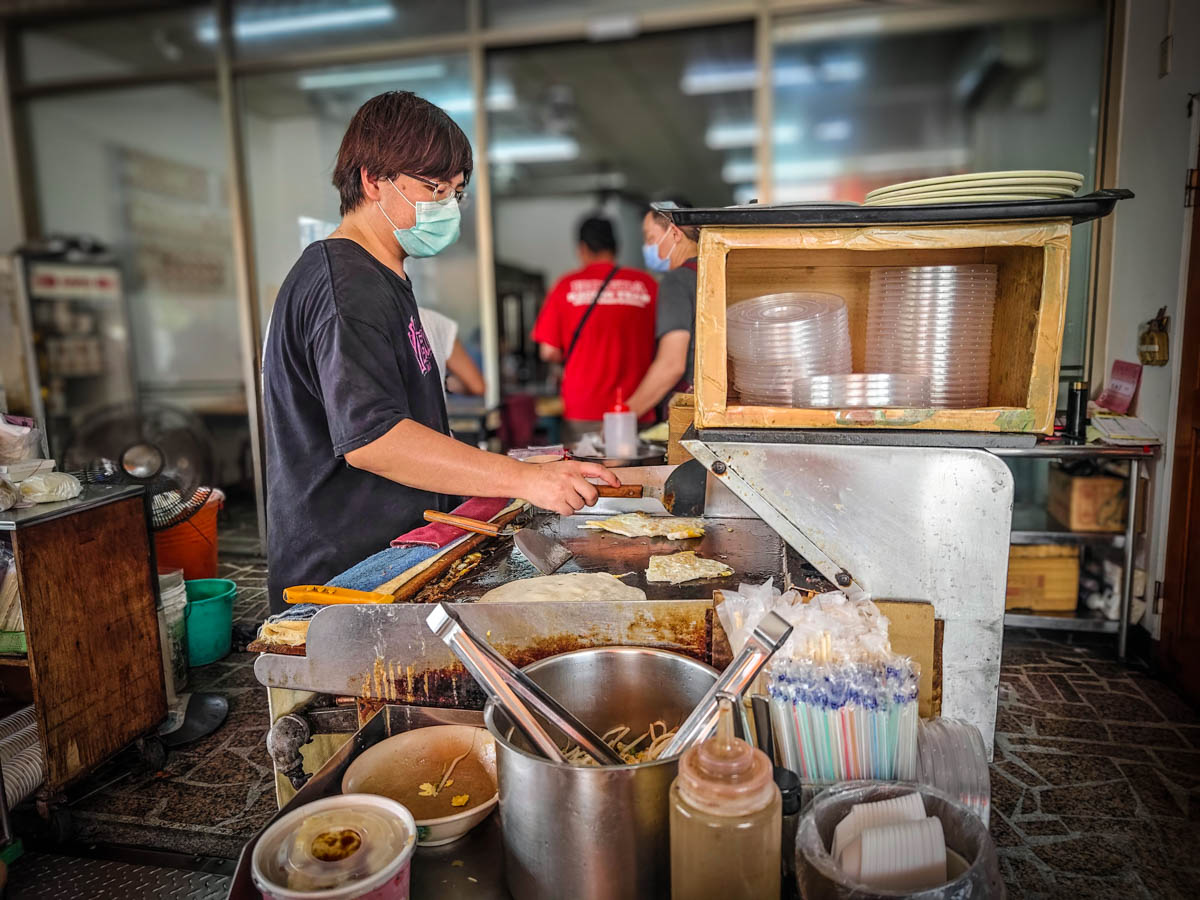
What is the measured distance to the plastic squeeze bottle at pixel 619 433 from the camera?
139 inches

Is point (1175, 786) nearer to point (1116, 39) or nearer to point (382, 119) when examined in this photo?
point (382, 119)

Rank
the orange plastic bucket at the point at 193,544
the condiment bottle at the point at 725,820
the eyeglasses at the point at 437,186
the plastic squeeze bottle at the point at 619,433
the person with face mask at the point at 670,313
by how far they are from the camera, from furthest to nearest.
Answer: the orange plastic bucket at the point at 193,544 < the person with face mask at the point at 670,313 < the plastic squeeze bottle at the point at 619,433 < the eyeglasses at the point at 437,186 < the condiment bottle at the point at 725,820

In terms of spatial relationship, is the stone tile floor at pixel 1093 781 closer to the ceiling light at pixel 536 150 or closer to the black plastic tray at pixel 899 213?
the black plastic tray at pixel 899 213

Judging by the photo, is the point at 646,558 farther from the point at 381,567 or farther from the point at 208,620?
the point at 208,620

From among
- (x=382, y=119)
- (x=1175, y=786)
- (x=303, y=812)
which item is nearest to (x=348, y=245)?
(x=382, y=119)

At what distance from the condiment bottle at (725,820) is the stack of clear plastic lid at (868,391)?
0.85 meters

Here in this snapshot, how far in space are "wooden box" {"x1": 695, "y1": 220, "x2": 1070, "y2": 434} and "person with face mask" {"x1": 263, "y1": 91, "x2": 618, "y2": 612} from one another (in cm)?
43

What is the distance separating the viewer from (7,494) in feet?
8.24

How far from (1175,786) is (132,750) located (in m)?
3.91

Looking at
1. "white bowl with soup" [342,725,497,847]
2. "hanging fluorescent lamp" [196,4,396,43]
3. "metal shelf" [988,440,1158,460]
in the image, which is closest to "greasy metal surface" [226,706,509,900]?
"white bowl with soup" [342,725,497,847]

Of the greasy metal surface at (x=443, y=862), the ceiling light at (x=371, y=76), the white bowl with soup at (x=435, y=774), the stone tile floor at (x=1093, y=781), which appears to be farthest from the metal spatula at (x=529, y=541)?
the ceiling light at (x=371, y=76)

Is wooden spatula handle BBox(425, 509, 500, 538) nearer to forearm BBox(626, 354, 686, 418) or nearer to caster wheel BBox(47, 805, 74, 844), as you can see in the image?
caster wheel BBox(47, 805, 74, 844)

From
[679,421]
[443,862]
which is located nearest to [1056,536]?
[679,421]

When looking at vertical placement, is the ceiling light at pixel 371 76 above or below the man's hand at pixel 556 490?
above
